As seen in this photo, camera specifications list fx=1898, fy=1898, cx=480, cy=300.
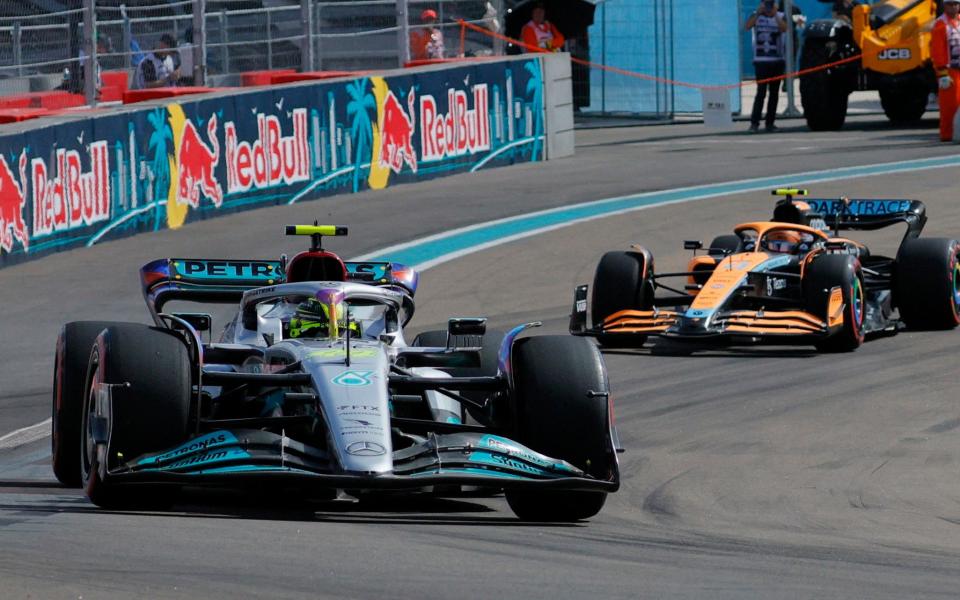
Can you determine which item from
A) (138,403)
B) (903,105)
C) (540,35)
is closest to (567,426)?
(138,403)

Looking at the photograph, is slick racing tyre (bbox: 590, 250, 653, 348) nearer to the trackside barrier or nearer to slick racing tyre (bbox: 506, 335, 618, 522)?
slick racing tyre (bbox: 506, 335, 618, 522)

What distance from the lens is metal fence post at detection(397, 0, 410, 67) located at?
24.0 metres

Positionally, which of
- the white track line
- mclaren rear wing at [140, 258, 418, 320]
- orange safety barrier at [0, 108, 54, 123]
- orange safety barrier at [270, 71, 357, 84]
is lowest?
the white track line

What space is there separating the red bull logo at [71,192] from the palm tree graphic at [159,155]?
80cm

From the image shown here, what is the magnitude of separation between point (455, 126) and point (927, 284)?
36.7ft

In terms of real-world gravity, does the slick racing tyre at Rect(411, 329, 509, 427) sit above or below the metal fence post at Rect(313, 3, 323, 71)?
below

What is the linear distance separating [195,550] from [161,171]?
12.6 meters

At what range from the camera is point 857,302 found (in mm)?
12867

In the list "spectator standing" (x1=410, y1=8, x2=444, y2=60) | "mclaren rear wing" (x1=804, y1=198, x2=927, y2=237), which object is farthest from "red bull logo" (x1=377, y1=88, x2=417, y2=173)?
"mclaren rear wing" (x1=804, y1=198, x2=927, y2=237)

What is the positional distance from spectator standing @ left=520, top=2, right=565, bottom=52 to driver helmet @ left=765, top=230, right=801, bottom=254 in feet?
44.7

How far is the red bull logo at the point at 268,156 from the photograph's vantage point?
20016 millimetres

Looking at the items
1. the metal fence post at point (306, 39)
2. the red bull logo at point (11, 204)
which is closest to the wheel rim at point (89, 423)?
the red bull logo at point (11, 204)

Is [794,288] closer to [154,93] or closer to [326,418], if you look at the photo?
[326,418]

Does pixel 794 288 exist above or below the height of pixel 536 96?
below
